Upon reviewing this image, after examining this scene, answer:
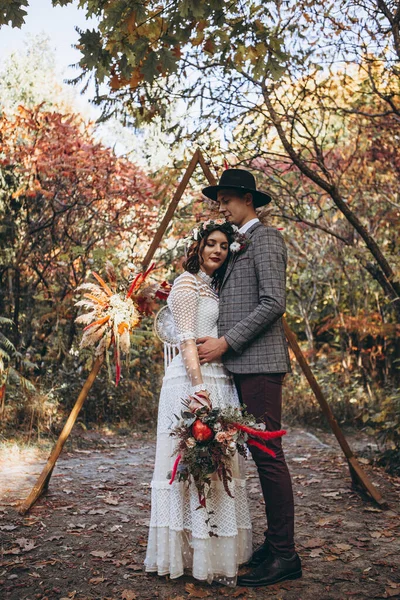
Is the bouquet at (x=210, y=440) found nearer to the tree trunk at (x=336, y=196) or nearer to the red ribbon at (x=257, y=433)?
the red ribbon at (x=257, y=433)

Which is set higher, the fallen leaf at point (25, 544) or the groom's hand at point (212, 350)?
the groom's hand at point (212, 350)

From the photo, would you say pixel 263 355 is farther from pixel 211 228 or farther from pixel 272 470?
pixel 211 228

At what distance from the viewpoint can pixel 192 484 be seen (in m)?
2.80

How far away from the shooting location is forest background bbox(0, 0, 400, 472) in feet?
15.8

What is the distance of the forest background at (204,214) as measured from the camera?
4816 mm

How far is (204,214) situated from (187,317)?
190 centimetres

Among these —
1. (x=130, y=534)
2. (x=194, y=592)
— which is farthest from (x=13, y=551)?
(x=194, y=592)

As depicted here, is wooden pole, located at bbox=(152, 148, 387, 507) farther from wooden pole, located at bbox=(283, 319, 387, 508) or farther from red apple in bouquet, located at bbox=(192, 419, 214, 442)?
red apple in bouquet, located at bbox=(192, 419, 214, 442)

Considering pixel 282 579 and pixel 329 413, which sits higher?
pixel 329 413

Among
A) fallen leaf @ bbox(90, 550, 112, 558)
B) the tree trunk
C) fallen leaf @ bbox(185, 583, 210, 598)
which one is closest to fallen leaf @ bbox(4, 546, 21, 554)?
fallen leaf @ bbox(90, 550, 112, 558)

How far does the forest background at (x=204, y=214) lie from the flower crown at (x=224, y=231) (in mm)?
1275

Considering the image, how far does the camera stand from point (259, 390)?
288cm

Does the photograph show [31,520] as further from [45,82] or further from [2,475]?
[45,82]

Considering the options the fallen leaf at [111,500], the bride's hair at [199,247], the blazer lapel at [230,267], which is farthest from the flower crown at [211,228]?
the fallen leaf at [111,500]
